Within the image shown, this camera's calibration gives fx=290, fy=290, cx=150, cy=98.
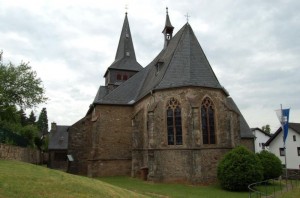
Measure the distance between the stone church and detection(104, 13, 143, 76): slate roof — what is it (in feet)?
40.5

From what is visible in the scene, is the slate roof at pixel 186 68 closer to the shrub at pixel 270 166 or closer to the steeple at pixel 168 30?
the shrub at pixel 270 166

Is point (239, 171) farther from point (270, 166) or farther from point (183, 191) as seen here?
point (270, 166)

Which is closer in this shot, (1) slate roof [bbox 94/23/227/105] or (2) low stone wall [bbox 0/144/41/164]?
(2) low stone wall [bbox 0/144/41/164]

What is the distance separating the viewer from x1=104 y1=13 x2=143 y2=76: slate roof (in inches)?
1655

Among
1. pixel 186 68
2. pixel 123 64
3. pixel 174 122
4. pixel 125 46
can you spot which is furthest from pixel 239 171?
pixel 125 46

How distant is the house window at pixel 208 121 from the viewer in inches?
870

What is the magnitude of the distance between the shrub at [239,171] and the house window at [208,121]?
2.89m

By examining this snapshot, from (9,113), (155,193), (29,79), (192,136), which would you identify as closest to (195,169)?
(192,136)

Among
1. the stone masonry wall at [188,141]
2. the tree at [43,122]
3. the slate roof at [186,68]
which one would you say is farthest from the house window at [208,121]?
the tree at [43,122]

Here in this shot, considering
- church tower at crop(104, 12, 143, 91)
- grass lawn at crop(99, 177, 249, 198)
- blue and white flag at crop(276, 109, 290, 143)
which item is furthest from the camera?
church tower at crop(104, 12, 143, 91)

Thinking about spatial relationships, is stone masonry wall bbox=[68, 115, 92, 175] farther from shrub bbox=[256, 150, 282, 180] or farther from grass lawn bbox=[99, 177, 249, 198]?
shrub bbox=[256, 150, 282, 180]

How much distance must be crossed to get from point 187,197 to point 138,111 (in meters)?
12.1

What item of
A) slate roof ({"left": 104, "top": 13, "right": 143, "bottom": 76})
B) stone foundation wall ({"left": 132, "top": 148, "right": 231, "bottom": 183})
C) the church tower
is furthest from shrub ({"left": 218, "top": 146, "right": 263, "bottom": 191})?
slate roof ({"left": 104, "top": 13, "right": 143, "bottom": 76})

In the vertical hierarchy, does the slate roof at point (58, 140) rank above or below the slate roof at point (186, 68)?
below
